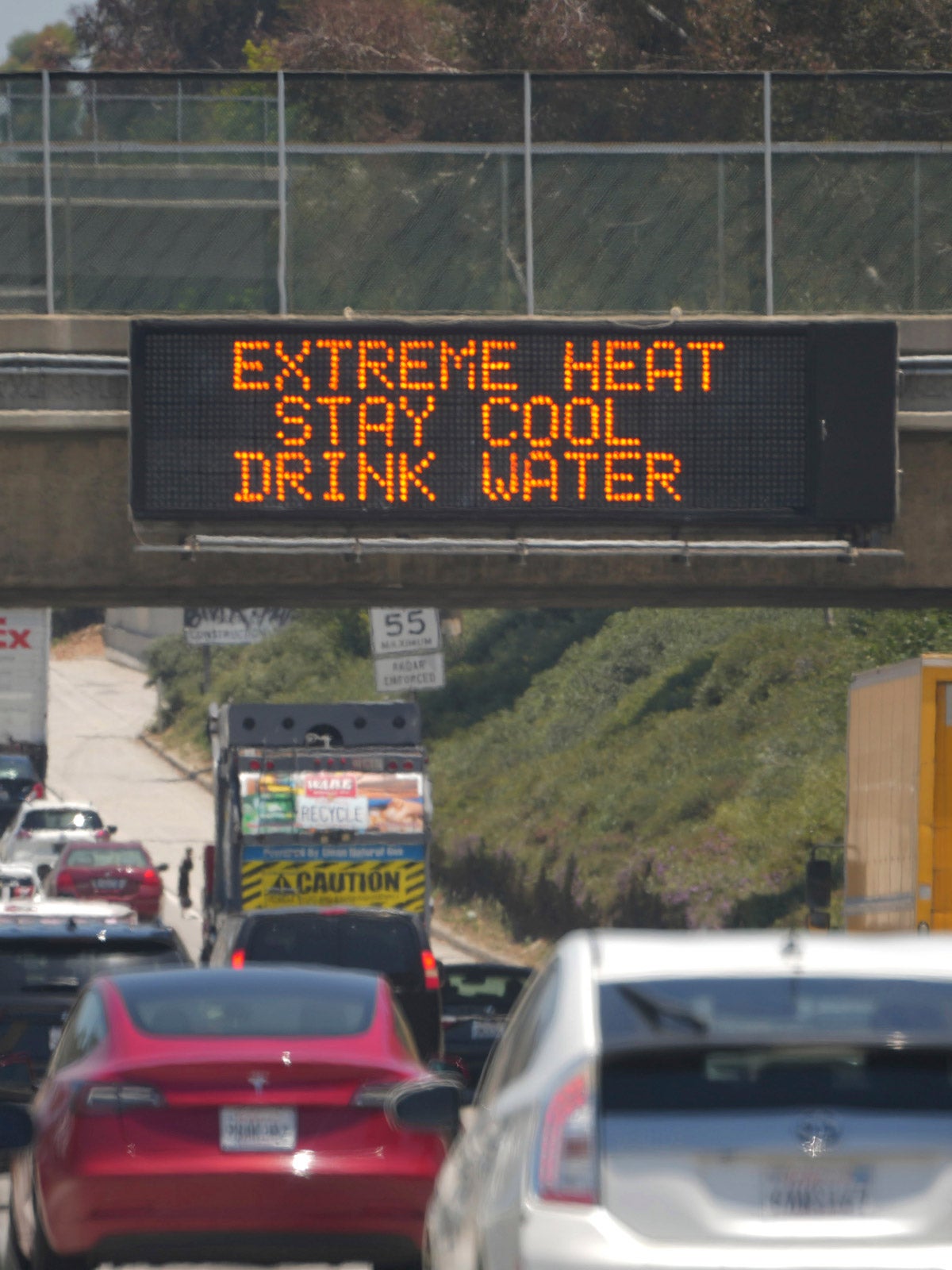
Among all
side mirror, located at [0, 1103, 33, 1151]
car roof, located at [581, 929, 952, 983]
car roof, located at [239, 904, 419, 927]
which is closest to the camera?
car roof, located at [581, 929, 952, 983]

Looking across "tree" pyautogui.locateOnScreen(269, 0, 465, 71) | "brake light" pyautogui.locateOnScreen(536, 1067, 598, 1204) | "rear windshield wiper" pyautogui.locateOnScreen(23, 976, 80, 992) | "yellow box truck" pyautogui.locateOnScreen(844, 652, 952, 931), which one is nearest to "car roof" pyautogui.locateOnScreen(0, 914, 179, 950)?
"rear windshield wiper" pyautogui.locateOnScreen(23, 976, 80, 992)

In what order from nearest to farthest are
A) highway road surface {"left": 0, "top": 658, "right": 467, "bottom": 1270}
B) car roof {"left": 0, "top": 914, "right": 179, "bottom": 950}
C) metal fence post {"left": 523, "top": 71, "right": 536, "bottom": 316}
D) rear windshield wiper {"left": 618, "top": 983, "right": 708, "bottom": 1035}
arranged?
rear windshield wiper {"left": 618, "top": 983, "right": 708, "bottom": 1035} < car roof {"left": 0, "top": 914, "right": 179, "bottom": 950} < metal fence post {"left": 523, "top": 71, "right": 536, "bottom": 316} < highway road surface {"left": 0, "top": 658, "right": 467, "bottom": 1270}

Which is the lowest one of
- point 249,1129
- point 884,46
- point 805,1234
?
point 249,1129

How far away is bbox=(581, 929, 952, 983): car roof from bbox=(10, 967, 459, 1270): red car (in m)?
2.50


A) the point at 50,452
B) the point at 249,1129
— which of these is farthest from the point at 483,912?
the point at 249,1129

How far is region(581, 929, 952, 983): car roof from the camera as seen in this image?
612cm

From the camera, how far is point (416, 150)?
707 inches

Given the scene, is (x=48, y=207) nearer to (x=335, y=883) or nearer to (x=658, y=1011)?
(x=335, y=883)

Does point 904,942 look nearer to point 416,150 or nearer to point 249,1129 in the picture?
point 249,1129

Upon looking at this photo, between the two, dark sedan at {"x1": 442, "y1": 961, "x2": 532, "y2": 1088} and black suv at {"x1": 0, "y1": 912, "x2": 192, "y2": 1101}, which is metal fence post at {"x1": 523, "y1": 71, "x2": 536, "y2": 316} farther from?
black suv at {"x1": 0, "y1": 912, "x2": 192, "y2": 1101}

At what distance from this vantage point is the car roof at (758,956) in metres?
6.12

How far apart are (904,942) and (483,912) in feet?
102

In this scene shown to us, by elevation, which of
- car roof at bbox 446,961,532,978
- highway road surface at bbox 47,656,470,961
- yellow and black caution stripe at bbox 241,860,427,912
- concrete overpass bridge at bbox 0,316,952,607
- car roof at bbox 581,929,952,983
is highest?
concrete overpass bridge at bbox 0,316,952,607

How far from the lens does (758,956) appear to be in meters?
6.28
